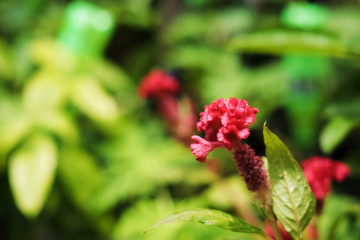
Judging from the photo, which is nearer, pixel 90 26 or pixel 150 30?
pixel 90 26

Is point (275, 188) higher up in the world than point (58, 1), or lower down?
lower down

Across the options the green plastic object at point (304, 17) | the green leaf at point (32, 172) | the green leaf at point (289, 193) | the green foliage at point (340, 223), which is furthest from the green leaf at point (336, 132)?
the green leaf at point (32, 172)

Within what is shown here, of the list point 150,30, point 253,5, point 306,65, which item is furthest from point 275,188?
point 150,30

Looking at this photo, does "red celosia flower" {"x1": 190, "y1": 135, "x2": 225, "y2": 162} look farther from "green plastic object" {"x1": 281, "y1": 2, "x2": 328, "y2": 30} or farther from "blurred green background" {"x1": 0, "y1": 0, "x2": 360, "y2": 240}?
"green plastic object" {"x1": 281, "y1": 2, "x2": 328, "y2": 30}

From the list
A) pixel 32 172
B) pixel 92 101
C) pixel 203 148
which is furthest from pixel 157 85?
pixel 203 148

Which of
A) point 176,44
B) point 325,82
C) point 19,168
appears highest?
point 176,44

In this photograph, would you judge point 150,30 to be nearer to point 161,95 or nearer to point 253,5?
point 253,5

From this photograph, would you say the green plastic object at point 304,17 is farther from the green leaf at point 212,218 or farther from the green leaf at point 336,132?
the green leaf at point 212,218
